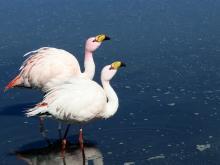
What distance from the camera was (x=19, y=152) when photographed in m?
7.19

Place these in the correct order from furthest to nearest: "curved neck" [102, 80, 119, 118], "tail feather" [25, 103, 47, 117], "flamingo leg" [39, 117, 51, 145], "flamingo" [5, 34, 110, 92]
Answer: "flamingo" [5, 34, 110, 92] < "flamingo leg" [39, 117, 51, 145] < "curved neck" [102, 80, 119, 118] < "tail feather" [25, 103, 47, 117]

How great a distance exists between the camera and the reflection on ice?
6918 mm

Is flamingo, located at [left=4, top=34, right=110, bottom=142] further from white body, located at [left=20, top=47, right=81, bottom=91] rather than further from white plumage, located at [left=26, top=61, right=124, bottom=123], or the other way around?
white plumage, located at [left=26, top=61, right=124, bottom=123]

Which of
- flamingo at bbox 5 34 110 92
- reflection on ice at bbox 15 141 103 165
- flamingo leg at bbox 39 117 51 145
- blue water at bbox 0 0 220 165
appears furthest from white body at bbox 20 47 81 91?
reflection on ice at bbox 15 141 103 165

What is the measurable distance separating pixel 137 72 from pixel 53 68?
6.57ft

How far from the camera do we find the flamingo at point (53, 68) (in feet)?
27.0

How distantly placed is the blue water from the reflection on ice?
29 mm

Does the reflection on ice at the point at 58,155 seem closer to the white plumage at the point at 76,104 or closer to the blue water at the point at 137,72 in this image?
the blue water at the point at 137,72

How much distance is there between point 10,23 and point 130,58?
146 inches

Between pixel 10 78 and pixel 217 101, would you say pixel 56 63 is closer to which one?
pixel 10 78

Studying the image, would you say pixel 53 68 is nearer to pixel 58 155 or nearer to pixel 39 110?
pixel 39 110

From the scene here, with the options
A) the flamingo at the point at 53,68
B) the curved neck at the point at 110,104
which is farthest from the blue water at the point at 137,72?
the flamingo at the point at 53,68

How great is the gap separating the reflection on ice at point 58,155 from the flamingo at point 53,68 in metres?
1.22

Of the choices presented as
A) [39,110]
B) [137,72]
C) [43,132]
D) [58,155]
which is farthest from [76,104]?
[137,72]
